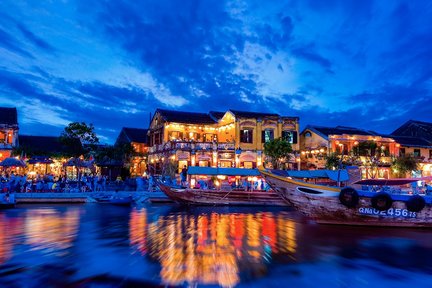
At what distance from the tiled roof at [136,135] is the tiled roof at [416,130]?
39994 millimetres

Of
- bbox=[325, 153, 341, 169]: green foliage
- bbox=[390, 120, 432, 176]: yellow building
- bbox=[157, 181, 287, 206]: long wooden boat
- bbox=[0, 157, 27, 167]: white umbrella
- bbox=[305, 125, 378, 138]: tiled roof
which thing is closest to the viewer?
bbox=[157, 181, 287, 206]: long wooden boat

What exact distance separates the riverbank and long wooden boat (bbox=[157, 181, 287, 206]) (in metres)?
3.33

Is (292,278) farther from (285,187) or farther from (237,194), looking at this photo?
(237,194)

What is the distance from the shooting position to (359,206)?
59.5 feet

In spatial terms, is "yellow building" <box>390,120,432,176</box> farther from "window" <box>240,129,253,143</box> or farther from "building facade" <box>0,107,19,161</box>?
"building facade" <box>0,107,19,161</box>

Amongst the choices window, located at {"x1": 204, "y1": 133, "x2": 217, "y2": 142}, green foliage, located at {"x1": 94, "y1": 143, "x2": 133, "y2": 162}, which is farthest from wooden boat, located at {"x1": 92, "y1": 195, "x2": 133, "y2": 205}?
window, located at {"x1": 204, "y1": 133, "x2": 217, "y2": 142}

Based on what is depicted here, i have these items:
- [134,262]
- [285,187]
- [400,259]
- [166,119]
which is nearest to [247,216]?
[285,187]

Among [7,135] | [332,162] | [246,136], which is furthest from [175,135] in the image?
[7,135]

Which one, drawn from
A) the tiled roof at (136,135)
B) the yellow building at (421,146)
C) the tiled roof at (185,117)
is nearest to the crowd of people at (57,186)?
the tiled roof at (185,117)

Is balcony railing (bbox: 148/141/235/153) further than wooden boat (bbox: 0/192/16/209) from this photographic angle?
Yes

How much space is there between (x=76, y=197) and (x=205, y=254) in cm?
2094

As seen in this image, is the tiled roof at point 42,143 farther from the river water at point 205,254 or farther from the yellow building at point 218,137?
the river water at point 205,254

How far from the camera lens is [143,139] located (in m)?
52.6

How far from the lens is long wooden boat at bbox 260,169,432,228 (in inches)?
696
